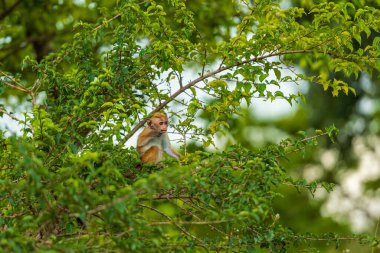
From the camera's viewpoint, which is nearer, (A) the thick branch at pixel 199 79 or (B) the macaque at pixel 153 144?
(A) the thick branch at pixel 199 79

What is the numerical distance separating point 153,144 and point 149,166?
175 cm

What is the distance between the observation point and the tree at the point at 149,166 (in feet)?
16.9

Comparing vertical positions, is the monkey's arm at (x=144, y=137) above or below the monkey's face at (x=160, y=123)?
above

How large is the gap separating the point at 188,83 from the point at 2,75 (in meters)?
1.81

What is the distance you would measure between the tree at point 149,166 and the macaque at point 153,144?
39 cm

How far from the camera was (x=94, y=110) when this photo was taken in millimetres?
7105

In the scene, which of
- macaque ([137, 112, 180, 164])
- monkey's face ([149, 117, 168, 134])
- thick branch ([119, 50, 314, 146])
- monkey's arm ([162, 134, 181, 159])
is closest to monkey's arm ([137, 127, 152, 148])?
macaque ([137, 112, 180, 164])

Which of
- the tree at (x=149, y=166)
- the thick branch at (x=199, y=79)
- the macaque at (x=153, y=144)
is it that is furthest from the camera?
the macaque at (x=153, y=144)

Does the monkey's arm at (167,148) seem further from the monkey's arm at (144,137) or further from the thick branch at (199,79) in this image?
the thick branch at (199,79)

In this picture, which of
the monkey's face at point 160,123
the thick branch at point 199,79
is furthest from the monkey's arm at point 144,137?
the thick branch at point 199,79

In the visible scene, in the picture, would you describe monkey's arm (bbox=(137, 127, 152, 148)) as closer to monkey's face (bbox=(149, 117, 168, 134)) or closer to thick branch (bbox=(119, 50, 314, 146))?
monkey's face (bbox=(149, 117, 168, 134))

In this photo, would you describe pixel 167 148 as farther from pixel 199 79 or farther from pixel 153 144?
pixel 199 79

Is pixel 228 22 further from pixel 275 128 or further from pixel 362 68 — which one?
pixel 275 128

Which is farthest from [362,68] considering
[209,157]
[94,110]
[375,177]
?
[375,177]
